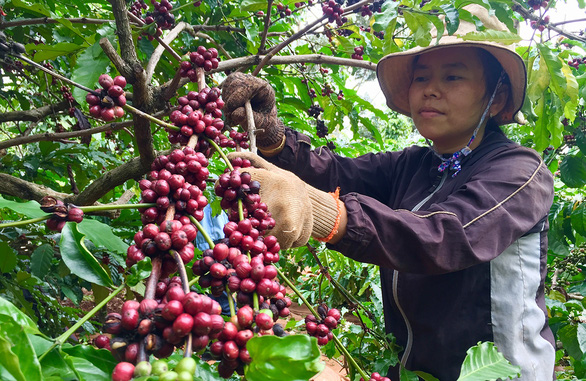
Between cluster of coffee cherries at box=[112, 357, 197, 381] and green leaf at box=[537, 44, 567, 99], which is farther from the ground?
green leaf at box=[537, 44, 567, 99]

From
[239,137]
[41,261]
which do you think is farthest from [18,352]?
[41,261]

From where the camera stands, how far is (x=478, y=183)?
5.12ft

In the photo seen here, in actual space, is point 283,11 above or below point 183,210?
above

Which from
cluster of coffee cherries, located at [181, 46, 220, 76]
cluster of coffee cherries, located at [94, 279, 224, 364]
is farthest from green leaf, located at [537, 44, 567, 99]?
cluster of coffee cherries, located at [94, 279, 224, 364]

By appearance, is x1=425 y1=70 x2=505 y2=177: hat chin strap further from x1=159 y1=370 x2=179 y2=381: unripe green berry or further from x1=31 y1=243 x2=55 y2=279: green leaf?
x1=31 y1=243 x2=55 y2=279: green leaf

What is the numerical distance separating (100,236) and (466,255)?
117cm

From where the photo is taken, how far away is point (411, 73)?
2342 mm

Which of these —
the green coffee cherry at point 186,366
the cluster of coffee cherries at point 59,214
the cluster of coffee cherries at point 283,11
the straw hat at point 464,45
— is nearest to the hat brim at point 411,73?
the straw hat at point 464,45

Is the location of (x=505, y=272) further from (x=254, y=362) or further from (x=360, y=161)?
(x=254, y=362)

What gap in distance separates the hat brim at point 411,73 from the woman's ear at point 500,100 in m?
0.02

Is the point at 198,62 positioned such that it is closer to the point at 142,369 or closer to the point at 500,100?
the point at 142,369

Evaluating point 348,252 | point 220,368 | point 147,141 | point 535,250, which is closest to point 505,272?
point 535,250

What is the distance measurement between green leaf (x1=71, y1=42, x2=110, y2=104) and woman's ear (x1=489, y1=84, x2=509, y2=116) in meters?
1.84

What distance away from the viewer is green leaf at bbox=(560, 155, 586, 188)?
9.02 ft
